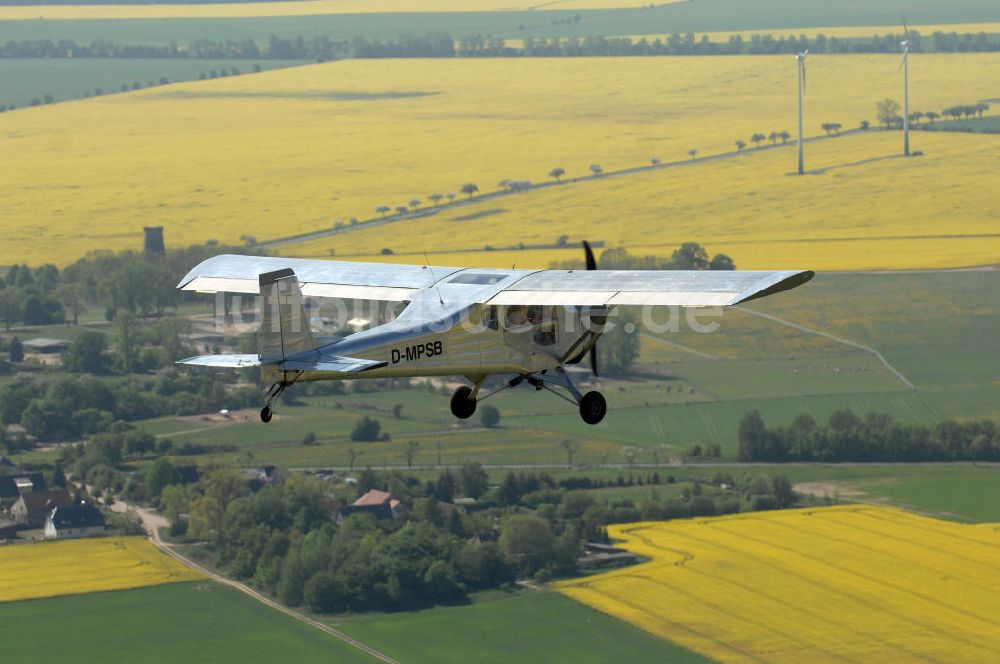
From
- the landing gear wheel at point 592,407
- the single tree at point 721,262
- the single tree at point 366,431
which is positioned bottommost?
the single tree at point 366,431

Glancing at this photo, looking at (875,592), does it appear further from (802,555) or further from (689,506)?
(689,506)

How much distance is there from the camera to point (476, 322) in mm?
42094

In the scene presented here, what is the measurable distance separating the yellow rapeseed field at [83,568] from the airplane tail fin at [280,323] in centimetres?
8296

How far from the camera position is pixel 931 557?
118m

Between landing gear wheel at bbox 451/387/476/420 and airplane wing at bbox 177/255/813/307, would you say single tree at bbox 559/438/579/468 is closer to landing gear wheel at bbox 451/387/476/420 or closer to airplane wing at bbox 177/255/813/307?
airplane wing at bbox 177/255/813/307

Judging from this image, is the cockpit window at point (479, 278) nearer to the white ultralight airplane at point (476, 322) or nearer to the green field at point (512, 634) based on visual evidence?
the white ultralight airplane at point (476, 322)

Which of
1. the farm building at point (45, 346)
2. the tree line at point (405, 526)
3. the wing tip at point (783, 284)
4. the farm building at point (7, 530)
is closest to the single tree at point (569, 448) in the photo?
the tree line at point (405, 526)

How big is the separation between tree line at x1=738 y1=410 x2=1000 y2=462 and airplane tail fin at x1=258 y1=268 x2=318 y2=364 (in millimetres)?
105802

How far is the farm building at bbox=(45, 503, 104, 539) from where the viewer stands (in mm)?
132750

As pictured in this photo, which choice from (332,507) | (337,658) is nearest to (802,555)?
(337,658)

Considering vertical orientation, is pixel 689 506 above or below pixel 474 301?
below

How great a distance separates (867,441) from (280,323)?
11051cm

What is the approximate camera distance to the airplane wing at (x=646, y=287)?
39.4 metres

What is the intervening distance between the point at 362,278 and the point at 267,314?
8159 millimetres
